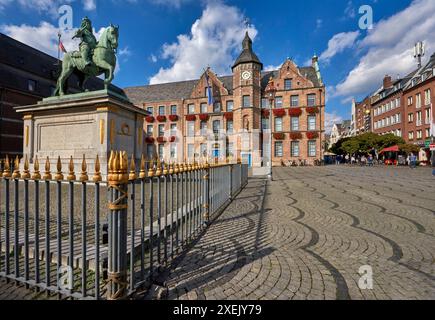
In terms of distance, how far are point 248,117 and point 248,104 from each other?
6.89 ft

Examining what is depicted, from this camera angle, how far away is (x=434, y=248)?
3752mm

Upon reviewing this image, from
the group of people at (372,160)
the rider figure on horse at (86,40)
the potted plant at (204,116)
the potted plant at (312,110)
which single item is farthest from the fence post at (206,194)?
the potted plant at (204,116)

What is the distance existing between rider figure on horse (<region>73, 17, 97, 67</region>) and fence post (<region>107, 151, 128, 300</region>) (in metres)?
11.7

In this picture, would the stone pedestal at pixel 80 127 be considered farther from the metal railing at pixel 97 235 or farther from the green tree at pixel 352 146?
the green tree at pixel 352 146

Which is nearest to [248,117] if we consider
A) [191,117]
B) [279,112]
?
[279,112]

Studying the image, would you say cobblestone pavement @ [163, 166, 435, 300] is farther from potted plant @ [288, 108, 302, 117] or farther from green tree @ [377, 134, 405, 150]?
green tree @ [377, 134, 405, 150]

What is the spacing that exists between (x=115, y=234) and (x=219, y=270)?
1569 millimetres

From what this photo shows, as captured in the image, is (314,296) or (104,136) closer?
(314,296)

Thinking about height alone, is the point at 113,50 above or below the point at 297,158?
above

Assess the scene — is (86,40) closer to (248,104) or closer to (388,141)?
(248,104)

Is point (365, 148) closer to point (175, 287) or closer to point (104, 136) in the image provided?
point (104, 136)

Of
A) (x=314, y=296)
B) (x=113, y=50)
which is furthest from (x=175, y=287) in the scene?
(x=113, y=50)

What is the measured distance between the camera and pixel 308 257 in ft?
11.2

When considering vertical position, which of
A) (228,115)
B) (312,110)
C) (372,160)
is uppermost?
(312,110)
